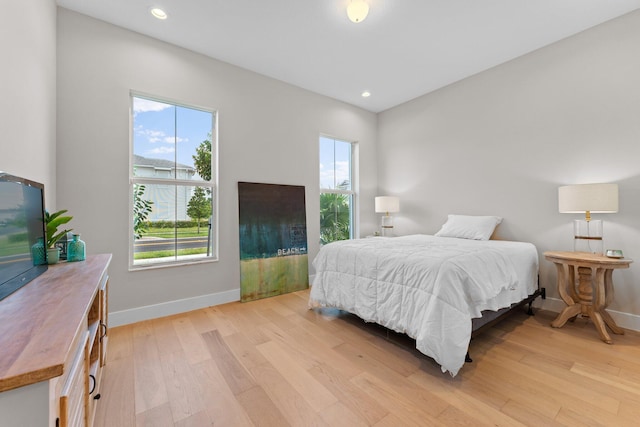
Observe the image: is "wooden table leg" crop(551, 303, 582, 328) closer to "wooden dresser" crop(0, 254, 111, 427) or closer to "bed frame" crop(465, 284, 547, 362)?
"bed frame" crop(465, 284, 547, 362)

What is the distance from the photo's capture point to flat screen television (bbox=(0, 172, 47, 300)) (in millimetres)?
1076

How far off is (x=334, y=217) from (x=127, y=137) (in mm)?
2963

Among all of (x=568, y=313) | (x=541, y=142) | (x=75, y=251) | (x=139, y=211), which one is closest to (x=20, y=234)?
(x=75, y=251)

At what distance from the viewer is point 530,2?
8.01ft

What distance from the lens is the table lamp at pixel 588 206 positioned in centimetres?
240

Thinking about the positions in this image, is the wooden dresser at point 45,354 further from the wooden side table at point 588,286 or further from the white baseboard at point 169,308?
the wooden side table at point 588,286

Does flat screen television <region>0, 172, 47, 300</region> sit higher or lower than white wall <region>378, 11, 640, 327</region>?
lower

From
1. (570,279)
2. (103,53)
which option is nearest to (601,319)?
(570,279)

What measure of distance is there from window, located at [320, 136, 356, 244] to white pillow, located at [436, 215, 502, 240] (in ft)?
5.29

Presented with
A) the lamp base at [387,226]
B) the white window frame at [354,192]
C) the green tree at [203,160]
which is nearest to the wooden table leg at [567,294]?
the lamp base at [387,226]

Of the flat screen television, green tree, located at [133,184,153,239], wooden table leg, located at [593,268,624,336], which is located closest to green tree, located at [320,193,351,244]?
green tree, located at [133,184,153,239]

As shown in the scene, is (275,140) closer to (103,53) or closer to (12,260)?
(103,53)

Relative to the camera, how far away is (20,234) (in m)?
1.24

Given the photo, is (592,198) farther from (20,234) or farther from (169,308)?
(169,308)
